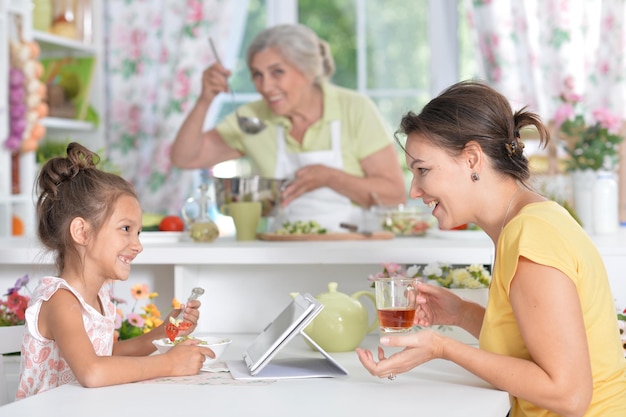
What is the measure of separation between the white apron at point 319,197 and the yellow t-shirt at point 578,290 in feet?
6.05

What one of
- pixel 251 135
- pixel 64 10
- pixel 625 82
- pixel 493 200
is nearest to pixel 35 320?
pixel 493 200

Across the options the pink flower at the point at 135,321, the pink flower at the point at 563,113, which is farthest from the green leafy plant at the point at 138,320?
the pink flower at the point at 563,113

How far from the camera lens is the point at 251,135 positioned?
3.58 metres

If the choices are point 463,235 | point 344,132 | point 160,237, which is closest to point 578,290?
point 463,235

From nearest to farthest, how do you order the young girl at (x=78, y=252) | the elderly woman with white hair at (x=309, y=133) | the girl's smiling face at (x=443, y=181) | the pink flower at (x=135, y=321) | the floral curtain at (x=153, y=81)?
the girl's smiling face at (x=443, y=181), the young girl at (x=78, y=252), the pink flower at (x=135, y=321), the elderly woman with white hair at (x=309, y=133), the floral curtain at (x=153, y=81)

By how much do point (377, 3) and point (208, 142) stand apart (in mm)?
1422

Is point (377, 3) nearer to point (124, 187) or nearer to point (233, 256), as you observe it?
point (233, 256)

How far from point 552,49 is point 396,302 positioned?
2.96 meters

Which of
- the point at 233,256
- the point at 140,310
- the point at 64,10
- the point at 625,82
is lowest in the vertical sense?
the point at 140,310

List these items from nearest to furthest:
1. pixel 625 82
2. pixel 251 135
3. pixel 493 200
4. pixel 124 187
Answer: pixel 493 200
pixel 124 187
pixel 251 135
pixel 625 82

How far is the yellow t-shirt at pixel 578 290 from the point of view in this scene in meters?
1.44

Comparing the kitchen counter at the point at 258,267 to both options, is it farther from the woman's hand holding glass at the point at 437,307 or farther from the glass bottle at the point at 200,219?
the woman's hand holding glass at the point at 437,307

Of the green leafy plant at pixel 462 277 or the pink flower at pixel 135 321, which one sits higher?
the green leafy plant at pixel 462 277

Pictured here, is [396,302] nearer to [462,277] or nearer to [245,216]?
[462,277]
